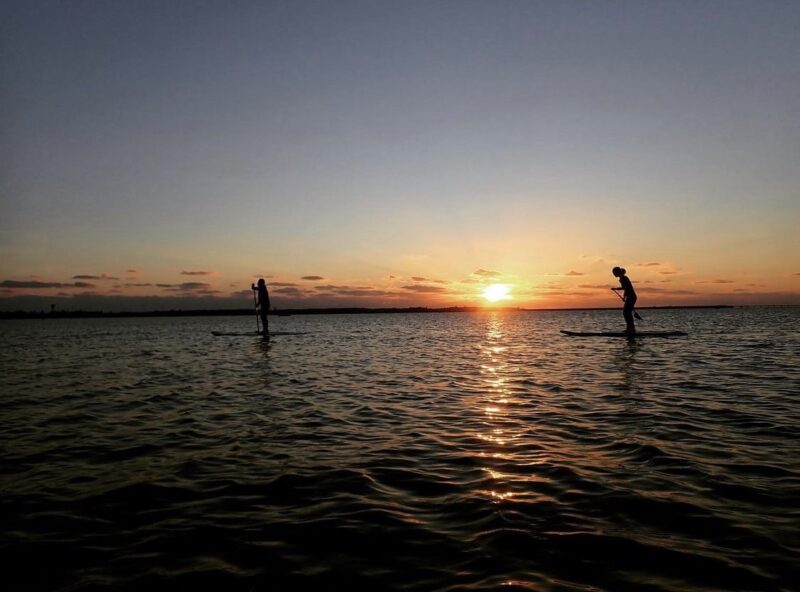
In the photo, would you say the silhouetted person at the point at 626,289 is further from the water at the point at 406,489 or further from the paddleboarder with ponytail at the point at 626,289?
the water at the point at 406,489

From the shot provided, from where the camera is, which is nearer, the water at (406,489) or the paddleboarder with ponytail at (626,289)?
the water at (406,489)

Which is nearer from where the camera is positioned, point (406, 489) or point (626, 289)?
point (406, 489)

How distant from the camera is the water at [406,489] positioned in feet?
13.9

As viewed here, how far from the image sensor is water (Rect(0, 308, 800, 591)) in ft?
13.9

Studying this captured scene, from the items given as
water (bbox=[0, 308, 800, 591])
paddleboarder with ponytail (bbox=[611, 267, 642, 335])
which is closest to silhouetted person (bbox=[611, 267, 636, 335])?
paddleboarder with ponytail (bbox=[611, 267, 642, 335])

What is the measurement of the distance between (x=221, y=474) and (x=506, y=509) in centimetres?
383

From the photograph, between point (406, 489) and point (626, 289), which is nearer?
point (406, 489)

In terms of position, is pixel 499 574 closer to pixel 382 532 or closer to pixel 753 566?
pixel 382 532

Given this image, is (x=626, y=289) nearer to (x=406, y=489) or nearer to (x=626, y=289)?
(x=626, y=289)

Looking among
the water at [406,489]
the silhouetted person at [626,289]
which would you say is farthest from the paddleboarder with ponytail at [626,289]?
the water at [406,489]

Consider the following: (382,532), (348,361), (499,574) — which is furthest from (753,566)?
(348,361)

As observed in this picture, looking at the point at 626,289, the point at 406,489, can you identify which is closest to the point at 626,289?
the point at 626,289

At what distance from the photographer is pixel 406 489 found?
626cm

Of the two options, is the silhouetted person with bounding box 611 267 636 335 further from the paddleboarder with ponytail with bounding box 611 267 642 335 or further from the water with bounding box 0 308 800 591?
the water with bounding box 0 308 800 591
